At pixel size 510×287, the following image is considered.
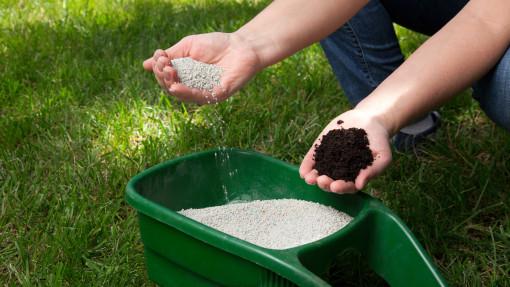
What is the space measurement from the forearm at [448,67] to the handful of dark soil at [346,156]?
8 cm

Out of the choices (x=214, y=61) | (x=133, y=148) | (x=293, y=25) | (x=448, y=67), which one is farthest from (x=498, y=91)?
(x=133, y=148)

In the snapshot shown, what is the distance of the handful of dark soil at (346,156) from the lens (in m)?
1.12

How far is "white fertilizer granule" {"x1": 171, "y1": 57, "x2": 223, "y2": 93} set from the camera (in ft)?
4.27

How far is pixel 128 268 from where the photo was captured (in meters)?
1.30

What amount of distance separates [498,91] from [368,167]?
37 cm

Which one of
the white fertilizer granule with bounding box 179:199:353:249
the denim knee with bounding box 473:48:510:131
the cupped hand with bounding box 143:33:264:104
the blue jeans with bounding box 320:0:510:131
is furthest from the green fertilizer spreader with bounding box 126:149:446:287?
the blue jeans with bounding box 320:0:510:131

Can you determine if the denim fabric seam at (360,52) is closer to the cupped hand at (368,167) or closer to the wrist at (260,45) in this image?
the wrist at (260,45)

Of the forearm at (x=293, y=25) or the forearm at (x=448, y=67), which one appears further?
the forearm at (x=293, y=25)

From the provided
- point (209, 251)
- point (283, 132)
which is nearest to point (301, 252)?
point (209, 251)

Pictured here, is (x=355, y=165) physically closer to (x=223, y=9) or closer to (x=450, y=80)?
(x=450, y=80)

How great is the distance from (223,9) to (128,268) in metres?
1.81

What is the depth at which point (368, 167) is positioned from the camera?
3.67ft

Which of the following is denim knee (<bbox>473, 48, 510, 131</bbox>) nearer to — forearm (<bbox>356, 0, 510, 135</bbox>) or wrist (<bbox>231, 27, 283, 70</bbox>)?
forearm (<bbox>356, 0, 510, 135</bbox>)

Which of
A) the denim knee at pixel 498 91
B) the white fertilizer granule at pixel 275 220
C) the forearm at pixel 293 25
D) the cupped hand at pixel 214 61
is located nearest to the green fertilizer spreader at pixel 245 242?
the white fertilizer granule at pixel 275 220
